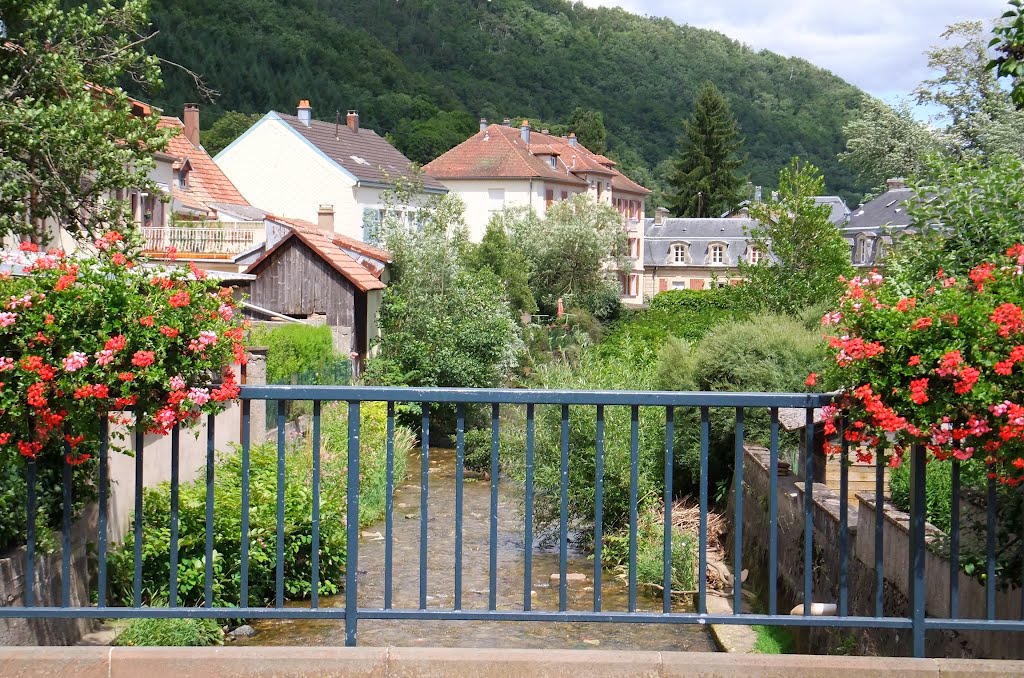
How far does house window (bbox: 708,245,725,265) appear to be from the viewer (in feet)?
278

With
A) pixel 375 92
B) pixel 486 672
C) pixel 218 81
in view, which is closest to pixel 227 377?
pixel 486 672

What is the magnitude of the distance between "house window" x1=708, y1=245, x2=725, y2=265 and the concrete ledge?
81851mm

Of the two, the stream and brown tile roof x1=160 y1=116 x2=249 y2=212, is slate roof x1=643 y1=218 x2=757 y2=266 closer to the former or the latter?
brown tile roof x1=160 y1=116 x2=249 y2=212

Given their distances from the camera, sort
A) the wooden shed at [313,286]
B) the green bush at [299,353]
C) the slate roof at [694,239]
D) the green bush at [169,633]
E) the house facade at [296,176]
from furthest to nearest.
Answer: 1. the slate roof at [694,239]
2. the house facade at [296,176]
3. the wooden shed at [313,286]
4. the green bush at [299,353]
5. the green bush at [169,633]

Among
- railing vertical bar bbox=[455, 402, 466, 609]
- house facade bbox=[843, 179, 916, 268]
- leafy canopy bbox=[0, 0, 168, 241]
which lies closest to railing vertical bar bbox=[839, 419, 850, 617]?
railing vertical bar bbox=[455, 402, 466, 609]

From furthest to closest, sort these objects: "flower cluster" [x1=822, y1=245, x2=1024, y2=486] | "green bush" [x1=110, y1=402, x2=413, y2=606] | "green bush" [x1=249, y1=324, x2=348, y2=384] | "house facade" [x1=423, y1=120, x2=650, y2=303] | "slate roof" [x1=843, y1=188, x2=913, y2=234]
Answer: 1. "house facade" [x1=423, y1=120, x2=650, y2=303]
2. "slate roof" [x1=843, y1=188, x2=913, y2=234]
3. "green bush" [x1=249, y1=324, x2=348, y2=384]
4. "green bush" [x1=110, y1=402, x2=413, y2=606]
5. "flower cluster" [x1=822, y1=245, x2=1024, y2=486]

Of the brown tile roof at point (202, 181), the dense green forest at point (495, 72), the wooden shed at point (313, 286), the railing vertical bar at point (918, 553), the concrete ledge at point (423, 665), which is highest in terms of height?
the dense green forest at point (495, 72)

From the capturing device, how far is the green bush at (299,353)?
20.5 meters

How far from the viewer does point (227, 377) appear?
4633 mm

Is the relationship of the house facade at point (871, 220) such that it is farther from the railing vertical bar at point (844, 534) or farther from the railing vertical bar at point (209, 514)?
the railing vertical bar at point (209, 514)

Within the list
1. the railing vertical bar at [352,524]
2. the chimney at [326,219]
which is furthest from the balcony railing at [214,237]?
the railing vertical bar at [352,524]

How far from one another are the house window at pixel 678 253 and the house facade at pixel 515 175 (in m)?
6.10

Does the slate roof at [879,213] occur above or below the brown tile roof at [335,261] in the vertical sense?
above

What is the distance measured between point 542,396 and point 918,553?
1.57 metres
